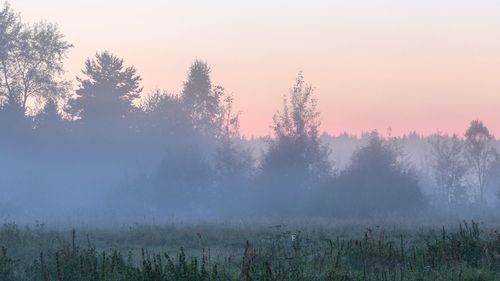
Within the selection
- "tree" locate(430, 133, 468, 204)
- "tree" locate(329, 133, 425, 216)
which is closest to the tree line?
"tree" locate(329, 133, 425, 216)

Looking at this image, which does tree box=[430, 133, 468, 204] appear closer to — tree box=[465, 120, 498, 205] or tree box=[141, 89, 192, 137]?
tree box=[465, 120, 498, 205]

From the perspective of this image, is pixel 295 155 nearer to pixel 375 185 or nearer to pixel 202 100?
pixel 375 185

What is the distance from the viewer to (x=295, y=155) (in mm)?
58375

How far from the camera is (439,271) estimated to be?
11883 mm

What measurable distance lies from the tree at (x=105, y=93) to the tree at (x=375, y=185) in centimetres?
2561

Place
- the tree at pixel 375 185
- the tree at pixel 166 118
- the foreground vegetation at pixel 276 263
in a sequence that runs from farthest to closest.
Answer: the tree at pixel 166 118 < the tree at pixel 375 185 < the foreground vegetation at pixel 276 263

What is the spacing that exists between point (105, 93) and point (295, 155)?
2304 centimetres

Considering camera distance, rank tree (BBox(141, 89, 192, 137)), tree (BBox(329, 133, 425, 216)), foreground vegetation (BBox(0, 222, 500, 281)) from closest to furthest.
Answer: foreground vegetation (BBox(0, 222, 500, 281)), tree (BBox(329, 133, 425, 216)), tree (BBox(141, 89, 192, 137))

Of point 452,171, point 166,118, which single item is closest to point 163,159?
point 166,118

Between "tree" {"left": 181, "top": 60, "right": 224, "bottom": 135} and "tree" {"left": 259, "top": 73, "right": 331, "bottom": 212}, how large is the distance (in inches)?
708

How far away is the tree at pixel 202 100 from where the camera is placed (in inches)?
2992

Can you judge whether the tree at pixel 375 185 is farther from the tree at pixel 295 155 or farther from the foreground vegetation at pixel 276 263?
the foreground vegetation at pixel 276 263

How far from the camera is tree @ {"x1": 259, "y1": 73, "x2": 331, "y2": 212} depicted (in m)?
57.9

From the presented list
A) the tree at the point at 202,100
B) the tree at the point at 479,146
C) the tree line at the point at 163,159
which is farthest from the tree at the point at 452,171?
the tree at the point at 202,100
